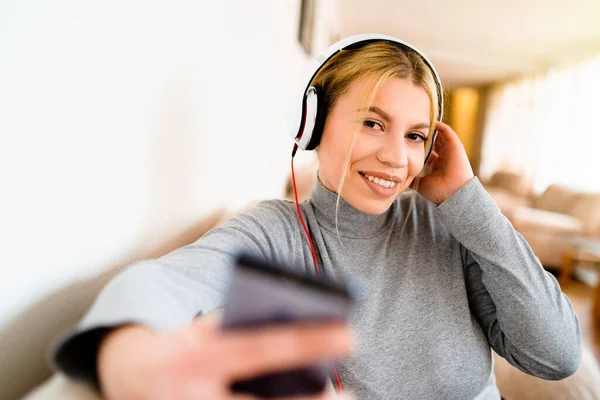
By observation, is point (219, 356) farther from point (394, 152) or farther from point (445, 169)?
point (445, 169)

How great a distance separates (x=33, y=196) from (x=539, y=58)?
6676mm

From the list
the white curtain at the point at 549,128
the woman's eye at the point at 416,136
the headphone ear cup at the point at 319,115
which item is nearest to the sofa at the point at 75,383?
the headphone ear cup at the point at 319,115

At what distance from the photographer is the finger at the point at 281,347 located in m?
0.22

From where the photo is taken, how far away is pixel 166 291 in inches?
15.5

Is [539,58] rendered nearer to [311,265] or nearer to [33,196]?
[311,265]

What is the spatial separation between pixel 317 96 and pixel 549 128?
6024 mm

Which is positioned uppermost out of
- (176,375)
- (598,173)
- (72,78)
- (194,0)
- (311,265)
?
(194,0)

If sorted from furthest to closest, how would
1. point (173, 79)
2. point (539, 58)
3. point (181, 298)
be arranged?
1. point (539, 58)
2. point (173, 79)
3. point (181, 298)

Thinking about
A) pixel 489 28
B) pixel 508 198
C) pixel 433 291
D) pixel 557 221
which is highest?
pixel 489 28

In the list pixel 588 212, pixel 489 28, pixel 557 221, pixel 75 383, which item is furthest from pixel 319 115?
pixel 489 28

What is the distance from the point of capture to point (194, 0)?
753 mm

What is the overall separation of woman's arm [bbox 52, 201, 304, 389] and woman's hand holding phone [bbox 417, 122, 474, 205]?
1.20 feet

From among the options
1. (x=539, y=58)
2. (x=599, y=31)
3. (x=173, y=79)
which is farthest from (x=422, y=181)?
(x=539, y=58)

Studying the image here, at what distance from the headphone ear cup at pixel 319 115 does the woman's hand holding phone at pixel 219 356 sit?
0.58 meters
